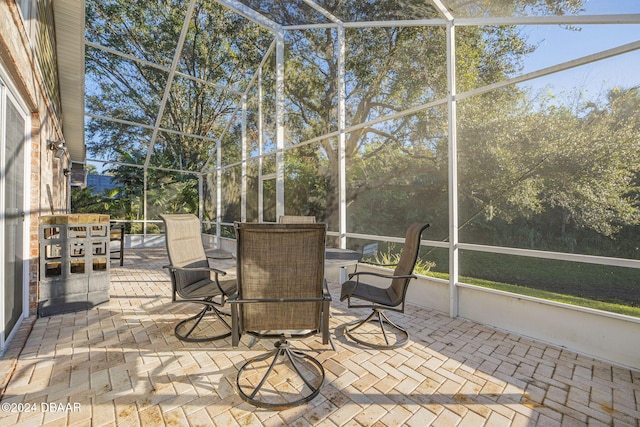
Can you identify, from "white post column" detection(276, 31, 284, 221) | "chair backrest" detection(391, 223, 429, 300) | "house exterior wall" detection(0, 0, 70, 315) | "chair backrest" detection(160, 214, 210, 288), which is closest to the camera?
"house exterior wall" detection(0, 0, 70, 315)

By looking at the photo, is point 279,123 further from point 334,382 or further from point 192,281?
point 334,382

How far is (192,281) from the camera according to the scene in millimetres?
3170

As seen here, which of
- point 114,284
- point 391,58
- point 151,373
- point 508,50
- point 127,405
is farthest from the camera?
point 391,58

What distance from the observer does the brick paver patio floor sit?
1802mm

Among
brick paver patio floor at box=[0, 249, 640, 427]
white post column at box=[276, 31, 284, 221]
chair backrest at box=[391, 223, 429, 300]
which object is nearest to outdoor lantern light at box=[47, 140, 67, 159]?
brick paver patio floor at box=[0, 249, 640, 427]

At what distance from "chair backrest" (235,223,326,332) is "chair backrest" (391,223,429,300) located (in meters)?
1.07

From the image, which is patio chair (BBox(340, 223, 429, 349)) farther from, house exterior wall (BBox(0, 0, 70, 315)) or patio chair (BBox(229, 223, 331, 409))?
house exterior wall (BBox(0, 0, 70, 315))

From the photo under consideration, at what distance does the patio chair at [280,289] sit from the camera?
73.6 inches

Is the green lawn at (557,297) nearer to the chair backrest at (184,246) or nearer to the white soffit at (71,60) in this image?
the chair backrest at (184,246)

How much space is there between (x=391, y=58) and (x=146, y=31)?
5875mm

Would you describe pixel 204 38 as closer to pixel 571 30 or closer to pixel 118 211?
pixel 118 211

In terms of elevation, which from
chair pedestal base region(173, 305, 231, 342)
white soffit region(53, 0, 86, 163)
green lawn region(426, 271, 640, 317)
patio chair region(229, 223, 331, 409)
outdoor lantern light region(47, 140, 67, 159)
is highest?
white soffit region(53, 0, 86, 163)

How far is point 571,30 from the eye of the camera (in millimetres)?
3090

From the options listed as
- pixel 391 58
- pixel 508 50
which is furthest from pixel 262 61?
pixel 508 50
